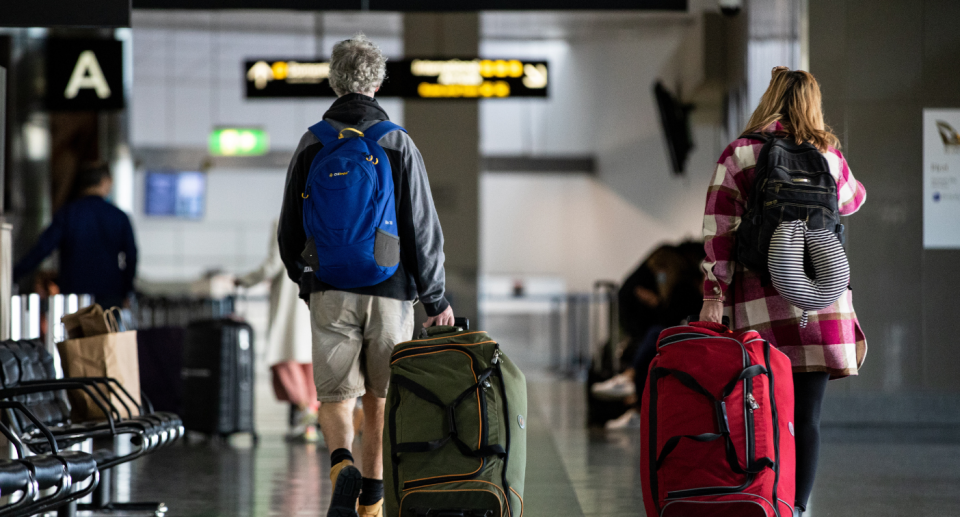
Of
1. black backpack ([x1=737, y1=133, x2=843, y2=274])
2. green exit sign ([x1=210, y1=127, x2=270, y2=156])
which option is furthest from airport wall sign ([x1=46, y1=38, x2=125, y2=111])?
green exit sign ([x1=210, y1=127, x2=270, y2=156])

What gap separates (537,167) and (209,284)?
7181 mm

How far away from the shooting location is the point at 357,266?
305cm

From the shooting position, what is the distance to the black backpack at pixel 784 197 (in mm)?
2918

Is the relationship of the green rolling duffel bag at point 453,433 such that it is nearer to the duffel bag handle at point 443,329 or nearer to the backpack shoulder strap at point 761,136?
the duffel bag handle at point 443,329

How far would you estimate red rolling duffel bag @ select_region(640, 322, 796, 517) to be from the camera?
108 inches

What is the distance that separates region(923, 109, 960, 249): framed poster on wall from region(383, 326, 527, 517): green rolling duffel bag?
4.44 m

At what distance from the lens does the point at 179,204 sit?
54.0 ft

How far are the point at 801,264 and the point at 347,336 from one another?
4.75ft

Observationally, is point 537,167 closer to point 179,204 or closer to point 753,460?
point 179,204

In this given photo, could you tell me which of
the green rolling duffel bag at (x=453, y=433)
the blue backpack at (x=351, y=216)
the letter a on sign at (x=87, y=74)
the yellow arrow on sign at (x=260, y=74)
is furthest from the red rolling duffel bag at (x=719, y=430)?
the letter a on sign at (x=87, y=74)

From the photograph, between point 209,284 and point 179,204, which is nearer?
point 209,284

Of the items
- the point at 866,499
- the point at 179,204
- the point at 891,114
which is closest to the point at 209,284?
the point at 179,204

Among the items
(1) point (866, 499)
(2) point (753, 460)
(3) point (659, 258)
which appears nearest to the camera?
(2) point (753, 460)

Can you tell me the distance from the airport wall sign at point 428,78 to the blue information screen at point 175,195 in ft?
30.5
